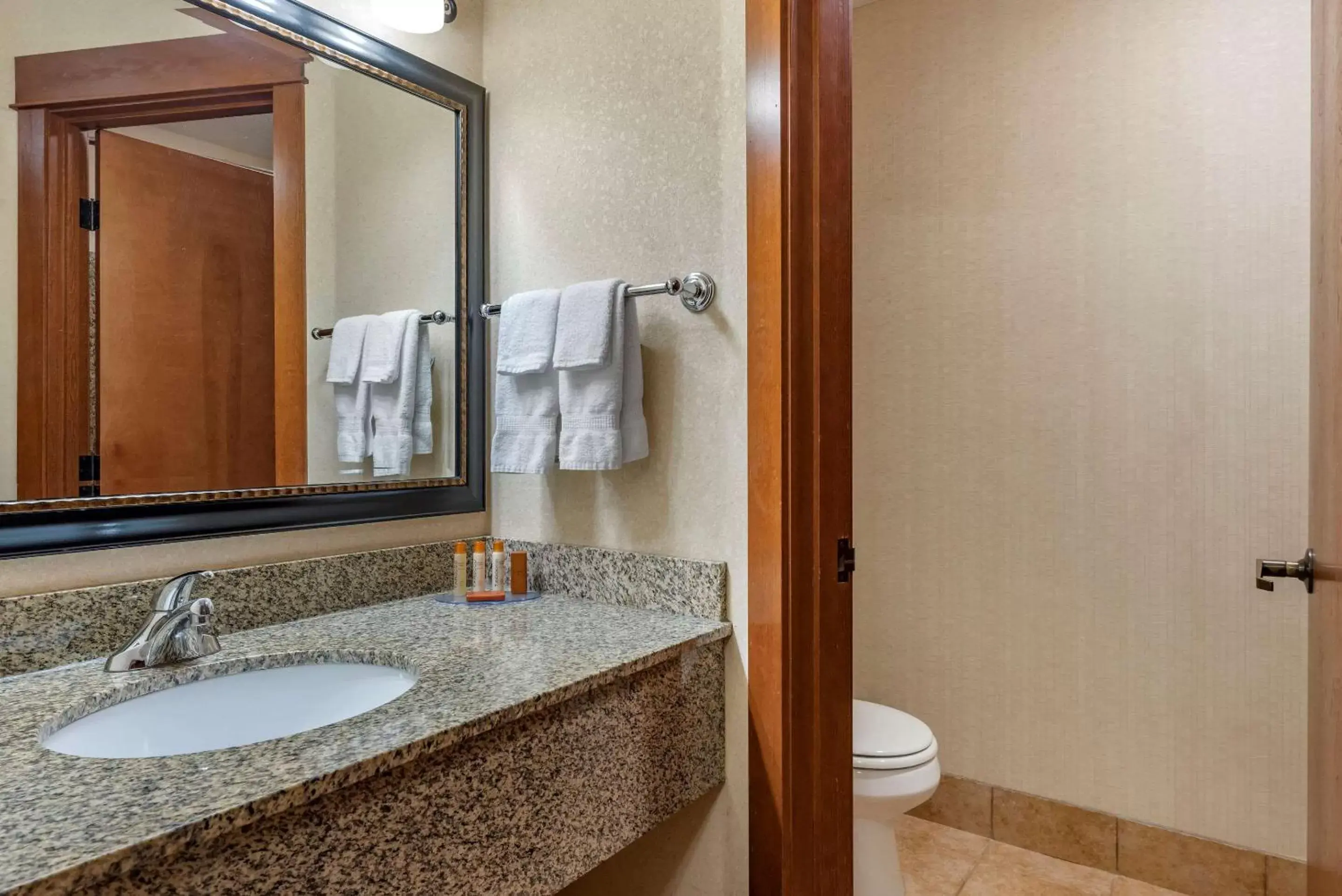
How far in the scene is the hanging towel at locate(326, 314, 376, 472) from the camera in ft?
4.62

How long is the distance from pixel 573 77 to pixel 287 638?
1.10 m

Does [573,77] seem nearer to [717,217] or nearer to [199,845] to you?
[717,217]

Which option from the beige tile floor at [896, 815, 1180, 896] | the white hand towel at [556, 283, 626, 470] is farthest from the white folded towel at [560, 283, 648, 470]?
the beige tile floor at [896, 815, 1180, 896]

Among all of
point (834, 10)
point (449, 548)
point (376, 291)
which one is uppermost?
point (834, 10)

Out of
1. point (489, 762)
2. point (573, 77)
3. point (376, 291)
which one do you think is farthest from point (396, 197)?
point (489, 762)

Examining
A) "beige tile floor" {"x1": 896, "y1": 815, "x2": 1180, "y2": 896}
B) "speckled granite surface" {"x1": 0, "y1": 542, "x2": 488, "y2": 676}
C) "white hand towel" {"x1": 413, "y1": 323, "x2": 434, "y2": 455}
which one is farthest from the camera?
"beige tile floor" {"x1": 896, "y1": 815, "x2": 1180, "y2": 896}

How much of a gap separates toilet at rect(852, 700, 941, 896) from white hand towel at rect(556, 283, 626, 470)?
2.75ft

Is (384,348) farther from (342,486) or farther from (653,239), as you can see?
(653,239)

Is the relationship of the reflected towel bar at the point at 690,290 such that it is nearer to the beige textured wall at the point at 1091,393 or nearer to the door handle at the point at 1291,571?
the door handle at the point at 1291,571

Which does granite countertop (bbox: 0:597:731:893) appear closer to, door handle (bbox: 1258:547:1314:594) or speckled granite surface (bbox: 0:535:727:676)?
speckled granite surface (bbox: 0:535:727:676)

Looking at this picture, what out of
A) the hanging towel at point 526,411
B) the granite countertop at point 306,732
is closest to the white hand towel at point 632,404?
the hanging towel at point 526,411

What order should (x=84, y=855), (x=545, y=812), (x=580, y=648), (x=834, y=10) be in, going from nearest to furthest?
(x=84, y=855) < (x=545, y=812) < (x=580, y=648) < (x=834, y=10)

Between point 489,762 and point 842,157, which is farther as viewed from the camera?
point 842,157

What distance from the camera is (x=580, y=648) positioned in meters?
1.12
